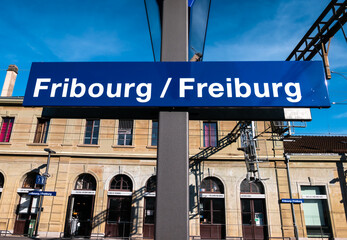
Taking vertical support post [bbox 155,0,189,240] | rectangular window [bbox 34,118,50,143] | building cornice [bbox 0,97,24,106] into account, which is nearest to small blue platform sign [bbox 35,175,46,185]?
rectangular window [bbox 34,118,50,143]

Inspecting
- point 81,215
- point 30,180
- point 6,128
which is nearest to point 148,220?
point 81,215

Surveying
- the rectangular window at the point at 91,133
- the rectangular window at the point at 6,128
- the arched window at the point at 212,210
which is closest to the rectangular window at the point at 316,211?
the arched window at the point at 212,210

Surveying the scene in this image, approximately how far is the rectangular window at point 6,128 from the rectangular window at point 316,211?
75.6 ft

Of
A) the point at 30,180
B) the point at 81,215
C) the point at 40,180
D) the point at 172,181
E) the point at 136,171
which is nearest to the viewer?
the point at 172,181

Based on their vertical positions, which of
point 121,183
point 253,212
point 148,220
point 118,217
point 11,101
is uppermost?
point 11,101

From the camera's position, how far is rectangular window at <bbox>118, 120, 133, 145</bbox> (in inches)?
744

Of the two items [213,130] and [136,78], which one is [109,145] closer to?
[213,130]

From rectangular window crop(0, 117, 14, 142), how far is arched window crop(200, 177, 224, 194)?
51.9ft

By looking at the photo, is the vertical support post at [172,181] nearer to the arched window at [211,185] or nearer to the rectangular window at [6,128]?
the arched window at [211,185]

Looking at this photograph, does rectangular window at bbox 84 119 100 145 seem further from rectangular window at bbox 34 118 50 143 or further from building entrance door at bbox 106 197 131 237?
building entrance door at bbox 106 197 131 237

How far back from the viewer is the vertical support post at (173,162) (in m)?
2.28

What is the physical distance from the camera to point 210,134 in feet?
62.1

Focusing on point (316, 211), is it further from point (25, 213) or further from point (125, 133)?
point (25, 213)

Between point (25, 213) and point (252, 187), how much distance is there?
1663cm
